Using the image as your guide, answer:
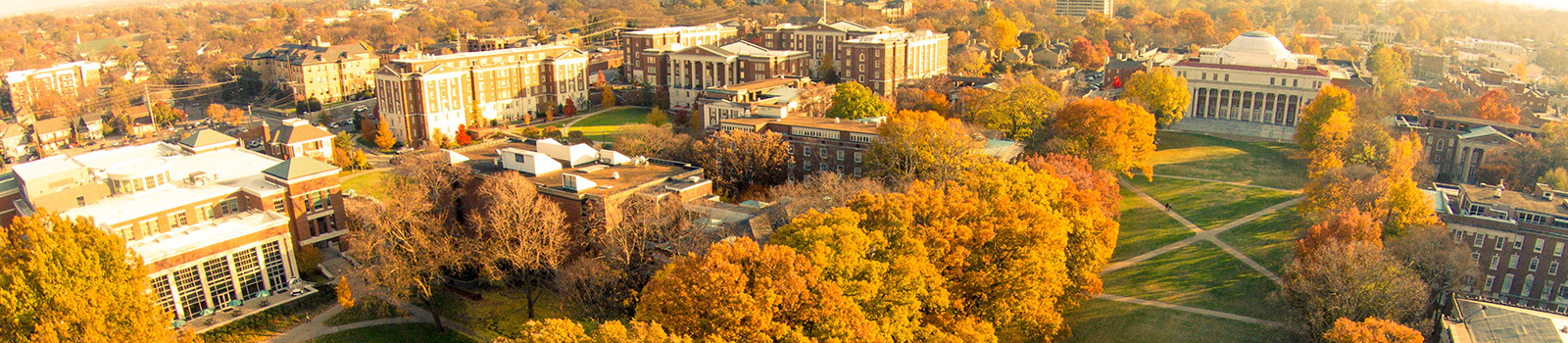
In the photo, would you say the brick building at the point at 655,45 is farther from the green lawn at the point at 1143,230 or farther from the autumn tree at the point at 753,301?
the autumn tree at the point at 753,301

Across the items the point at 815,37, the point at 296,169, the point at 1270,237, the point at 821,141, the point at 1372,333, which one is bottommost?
→ the point at 1270,237

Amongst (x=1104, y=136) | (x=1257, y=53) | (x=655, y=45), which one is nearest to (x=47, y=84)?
(x=655, y=45)

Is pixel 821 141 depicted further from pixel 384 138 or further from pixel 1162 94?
pixel 384 138

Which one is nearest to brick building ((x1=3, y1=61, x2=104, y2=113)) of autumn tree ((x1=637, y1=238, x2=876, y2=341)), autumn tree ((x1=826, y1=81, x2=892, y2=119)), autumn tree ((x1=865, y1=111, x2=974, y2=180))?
autumn tree ((x1=826, y1=81, x2=892, y2=119))

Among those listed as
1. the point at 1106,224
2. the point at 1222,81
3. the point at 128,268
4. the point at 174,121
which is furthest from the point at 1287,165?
the point at 174,121

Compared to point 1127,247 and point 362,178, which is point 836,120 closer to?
point 1127,247

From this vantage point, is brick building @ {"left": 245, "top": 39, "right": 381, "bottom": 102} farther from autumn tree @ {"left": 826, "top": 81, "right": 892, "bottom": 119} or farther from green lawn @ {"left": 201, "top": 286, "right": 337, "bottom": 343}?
green lawn @ {"left": 201, "top": 286, "right": 337, "bottom": 343}
